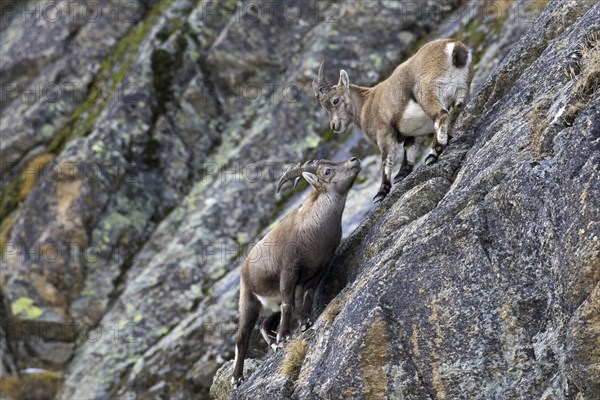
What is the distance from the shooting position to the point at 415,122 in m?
15.0

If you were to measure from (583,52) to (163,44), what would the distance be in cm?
1823

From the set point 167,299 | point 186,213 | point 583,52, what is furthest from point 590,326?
point 186,213

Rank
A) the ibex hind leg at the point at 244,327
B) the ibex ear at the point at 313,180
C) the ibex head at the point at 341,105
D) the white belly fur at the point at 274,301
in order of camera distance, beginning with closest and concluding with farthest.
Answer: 1. the white belly fur at the point at 274,301
2. the ibex hind leg at the point at 244,327
3. the ibex ear at the point at 313,180
4. the ibex head at the point at 341,105

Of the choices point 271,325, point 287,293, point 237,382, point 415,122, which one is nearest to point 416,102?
point 415,122

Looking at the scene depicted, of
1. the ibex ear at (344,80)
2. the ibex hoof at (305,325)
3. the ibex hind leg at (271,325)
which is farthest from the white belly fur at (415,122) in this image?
the ibex hoof at (305,325)

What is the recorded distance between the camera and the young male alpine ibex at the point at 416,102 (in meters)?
14.1

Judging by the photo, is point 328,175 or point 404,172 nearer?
point 328,175

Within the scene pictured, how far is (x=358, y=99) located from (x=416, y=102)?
2.94 m

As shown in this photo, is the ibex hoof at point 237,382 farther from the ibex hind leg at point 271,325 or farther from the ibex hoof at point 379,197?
the ibex hoof at point 379,197

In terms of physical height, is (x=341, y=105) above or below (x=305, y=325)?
above

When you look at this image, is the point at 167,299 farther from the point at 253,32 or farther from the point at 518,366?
the point at 518,366

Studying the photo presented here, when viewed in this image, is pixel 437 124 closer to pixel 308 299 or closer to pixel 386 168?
pixel 386 168

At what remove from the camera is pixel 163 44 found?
27.5 metres

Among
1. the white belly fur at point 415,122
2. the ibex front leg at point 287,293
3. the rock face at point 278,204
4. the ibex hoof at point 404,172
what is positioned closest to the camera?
the rock face at point 278,204
